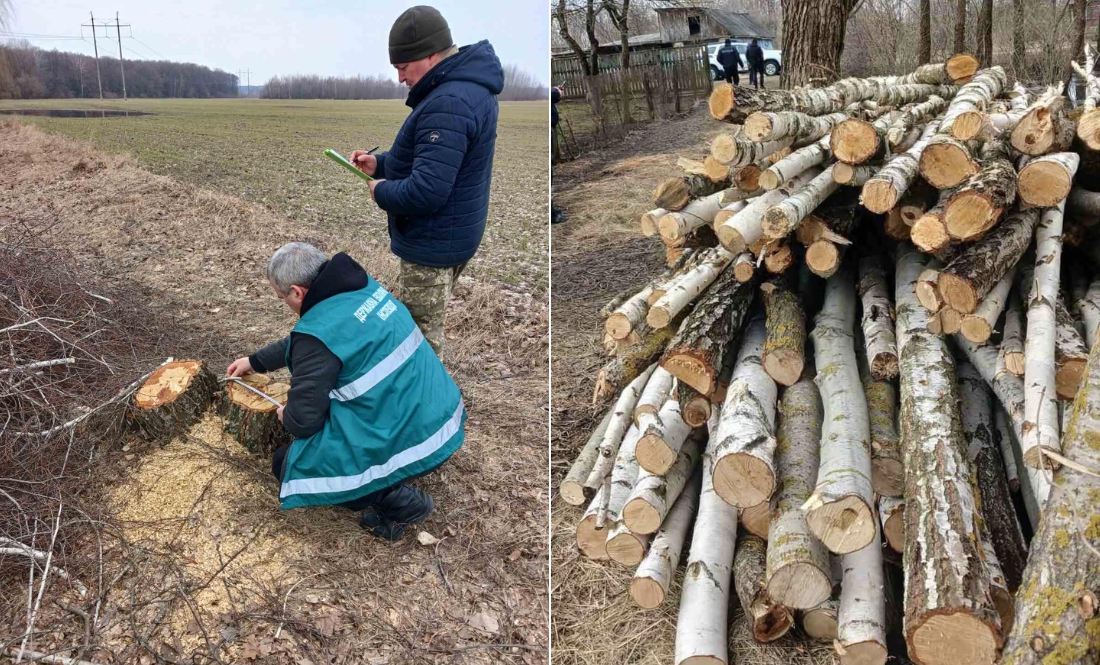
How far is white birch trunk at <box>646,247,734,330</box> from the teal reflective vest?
104 centimetres

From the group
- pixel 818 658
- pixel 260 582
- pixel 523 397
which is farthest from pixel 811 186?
pixel 260 582

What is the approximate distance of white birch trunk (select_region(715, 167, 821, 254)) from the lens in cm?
320

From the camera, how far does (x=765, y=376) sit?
3.18 m

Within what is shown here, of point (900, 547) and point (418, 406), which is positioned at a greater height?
point (418, 406)

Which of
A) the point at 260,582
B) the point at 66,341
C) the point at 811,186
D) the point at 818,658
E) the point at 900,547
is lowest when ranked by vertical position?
the point at 818,658

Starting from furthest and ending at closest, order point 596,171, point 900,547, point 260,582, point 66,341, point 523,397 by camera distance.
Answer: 1. point 596,171
2. point 523,397
3. point 66,341
4. point 260,582
5. point 900,547

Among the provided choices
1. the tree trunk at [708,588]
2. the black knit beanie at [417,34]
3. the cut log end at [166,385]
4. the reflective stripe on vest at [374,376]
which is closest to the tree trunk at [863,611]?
the tree trunk at [708,588]

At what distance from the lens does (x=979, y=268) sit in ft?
8.87

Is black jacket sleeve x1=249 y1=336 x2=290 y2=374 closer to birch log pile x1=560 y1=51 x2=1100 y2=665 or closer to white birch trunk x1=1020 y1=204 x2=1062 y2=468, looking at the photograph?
birch log pile x1=560 y1=51 x2=1100 y2=665

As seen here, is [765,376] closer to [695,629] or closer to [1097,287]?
[695,629]

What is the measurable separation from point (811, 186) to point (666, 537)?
5.28ft

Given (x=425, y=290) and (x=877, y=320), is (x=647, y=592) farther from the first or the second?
(x=425, y=290)

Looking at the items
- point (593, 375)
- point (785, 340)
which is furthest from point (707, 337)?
point (593, 375)

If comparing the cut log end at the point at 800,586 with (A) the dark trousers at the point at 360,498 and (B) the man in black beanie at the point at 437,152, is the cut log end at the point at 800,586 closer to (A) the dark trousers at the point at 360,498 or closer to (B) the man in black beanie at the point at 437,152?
(A) the dark trousers at the point at 360,498
